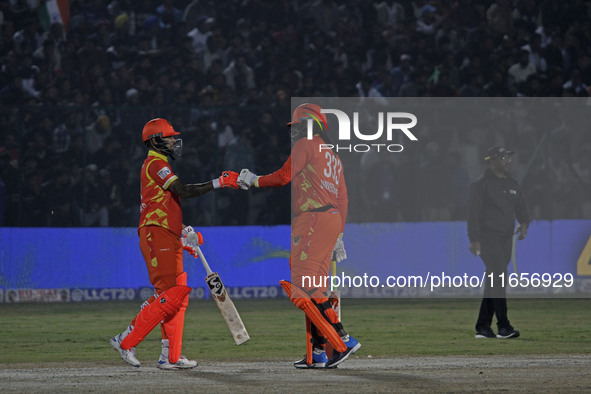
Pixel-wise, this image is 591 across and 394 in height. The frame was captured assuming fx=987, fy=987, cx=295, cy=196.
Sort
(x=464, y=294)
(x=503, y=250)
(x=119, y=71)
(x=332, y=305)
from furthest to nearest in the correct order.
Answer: (x=119, y=71) → (x=464, y=294) → (x=503, y=250) → (x=332, y=305)

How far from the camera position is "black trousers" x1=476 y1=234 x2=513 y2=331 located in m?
12.1

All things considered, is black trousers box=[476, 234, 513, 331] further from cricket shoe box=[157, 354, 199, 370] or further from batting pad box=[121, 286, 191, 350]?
batting pad box=[121, 286, 191, 350]

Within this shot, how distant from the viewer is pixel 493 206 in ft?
40.3

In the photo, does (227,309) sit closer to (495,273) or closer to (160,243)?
(160,243)

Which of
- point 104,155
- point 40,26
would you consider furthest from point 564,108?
point 40,26

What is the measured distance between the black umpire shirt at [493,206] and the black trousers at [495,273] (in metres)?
0.10

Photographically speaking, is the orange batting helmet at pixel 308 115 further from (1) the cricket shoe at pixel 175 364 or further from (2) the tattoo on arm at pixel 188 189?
(1) the cricket shoe at pixel 175 364

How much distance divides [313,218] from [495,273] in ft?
12.7

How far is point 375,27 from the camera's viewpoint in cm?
2184

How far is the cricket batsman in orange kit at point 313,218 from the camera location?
354 inches

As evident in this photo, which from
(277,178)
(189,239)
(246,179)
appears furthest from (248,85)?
(246,179)

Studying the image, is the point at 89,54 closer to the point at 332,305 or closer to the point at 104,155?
the point at 104,155

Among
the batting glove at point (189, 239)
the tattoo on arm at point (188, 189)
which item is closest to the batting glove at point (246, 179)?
the tattoo on arm at point (188, 189)

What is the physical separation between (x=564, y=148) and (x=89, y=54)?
391 inches
